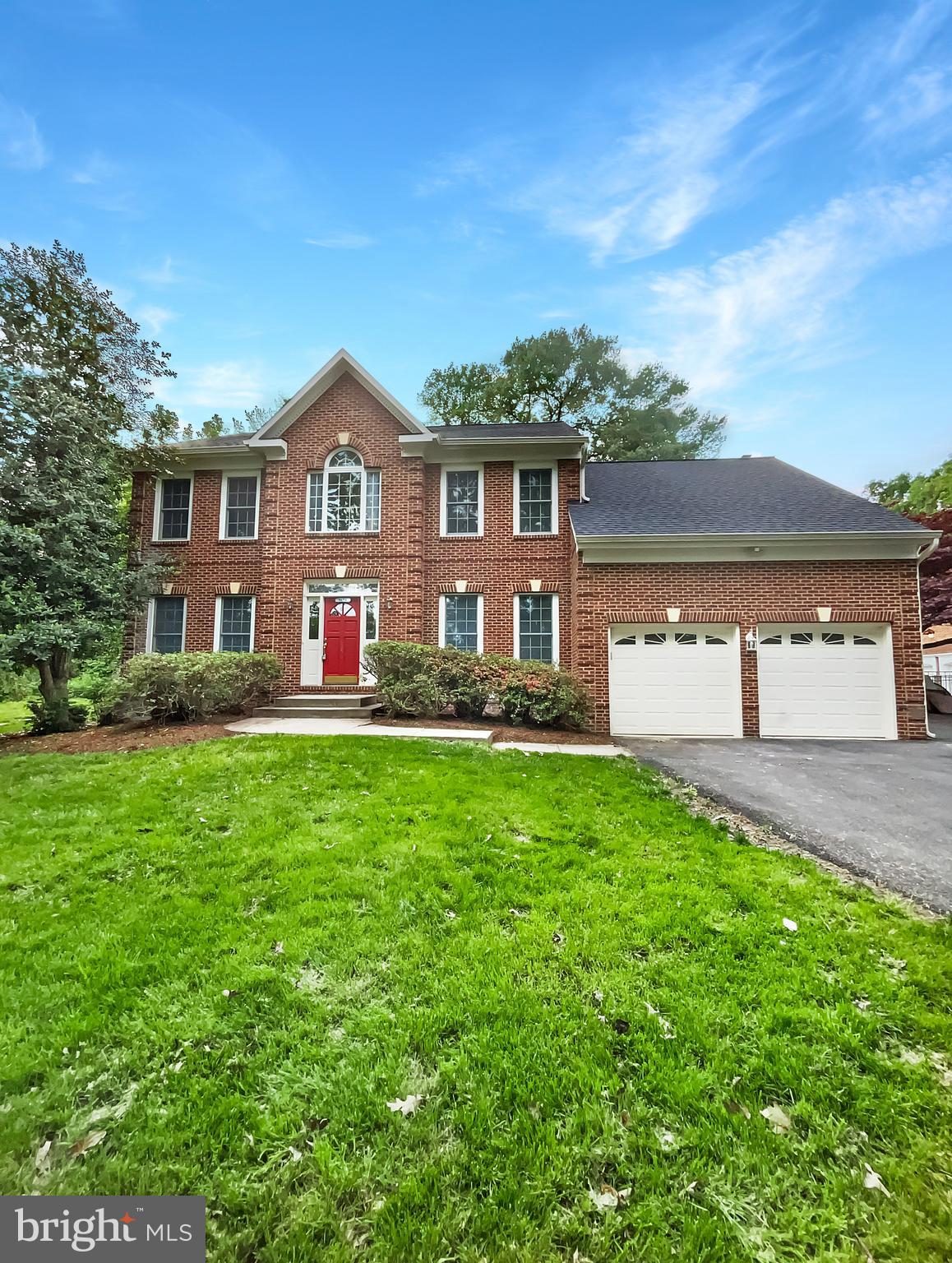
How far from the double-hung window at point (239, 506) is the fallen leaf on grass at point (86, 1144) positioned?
13.4m

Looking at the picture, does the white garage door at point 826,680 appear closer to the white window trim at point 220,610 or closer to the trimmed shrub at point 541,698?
the trimmed shrub at point 541,698

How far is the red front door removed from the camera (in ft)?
40.5

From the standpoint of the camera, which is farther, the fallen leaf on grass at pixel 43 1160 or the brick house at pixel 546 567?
the brick house at pixel 546 567

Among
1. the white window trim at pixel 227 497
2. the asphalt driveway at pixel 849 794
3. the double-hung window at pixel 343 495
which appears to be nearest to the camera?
the asphalt driveway at pixel 849 794

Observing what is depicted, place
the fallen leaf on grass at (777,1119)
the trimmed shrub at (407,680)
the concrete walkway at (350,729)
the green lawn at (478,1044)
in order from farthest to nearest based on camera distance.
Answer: the trimmed shrub at (407,680) → the concrete walkway at (350,729) → the fallen leaf on grass at (777,1119) → the green lawn at (478,1044)

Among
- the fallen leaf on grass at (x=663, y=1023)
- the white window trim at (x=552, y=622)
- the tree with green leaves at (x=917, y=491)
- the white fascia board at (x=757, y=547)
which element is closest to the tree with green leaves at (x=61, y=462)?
the white window trim at (x=552, y=622)

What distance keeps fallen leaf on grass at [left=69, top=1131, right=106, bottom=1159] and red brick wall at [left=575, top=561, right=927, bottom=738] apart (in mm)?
9053

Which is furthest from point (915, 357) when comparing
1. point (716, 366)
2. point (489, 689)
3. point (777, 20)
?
point (489, 689)

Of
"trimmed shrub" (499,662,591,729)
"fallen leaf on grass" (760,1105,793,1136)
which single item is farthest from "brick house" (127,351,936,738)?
"fallen leaf on grass" (760,1105,793,1136)

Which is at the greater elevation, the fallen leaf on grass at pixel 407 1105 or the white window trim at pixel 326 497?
the white window trim at pixel 326 497

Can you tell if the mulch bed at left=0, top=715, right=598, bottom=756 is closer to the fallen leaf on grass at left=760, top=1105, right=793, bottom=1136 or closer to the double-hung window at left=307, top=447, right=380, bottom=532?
the double-hung window at left=307, top=447, right=380, bottom=532

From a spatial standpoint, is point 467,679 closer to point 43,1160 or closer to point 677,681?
point 677,681

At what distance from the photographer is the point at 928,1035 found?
Result: 7.58 feet

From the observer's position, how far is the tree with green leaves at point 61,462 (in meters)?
10.3
